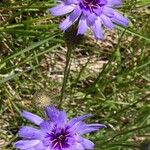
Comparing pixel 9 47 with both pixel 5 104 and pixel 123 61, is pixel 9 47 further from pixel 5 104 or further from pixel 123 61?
pixel 123 61

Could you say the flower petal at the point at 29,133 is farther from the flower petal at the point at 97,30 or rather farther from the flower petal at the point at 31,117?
the flower petal at the point at 97,30

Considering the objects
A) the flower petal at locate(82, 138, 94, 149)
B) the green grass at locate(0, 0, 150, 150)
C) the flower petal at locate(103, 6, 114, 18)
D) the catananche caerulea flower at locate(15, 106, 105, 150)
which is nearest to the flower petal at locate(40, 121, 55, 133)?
the catananche caerulea flower at locate(15, 106, 105, 150)

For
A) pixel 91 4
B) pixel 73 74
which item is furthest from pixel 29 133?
pixel 73 74

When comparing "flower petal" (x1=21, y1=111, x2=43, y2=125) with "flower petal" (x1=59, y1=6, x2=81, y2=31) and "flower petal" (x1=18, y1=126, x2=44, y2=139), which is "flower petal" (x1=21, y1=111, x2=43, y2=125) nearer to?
"flower petal" (x1=18, y1=126, x2=44, y2=139)

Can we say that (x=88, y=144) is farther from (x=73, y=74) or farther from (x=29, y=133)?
(x=73, y=74)

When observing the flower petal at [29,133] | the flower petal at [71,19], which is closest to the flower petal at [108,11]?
the flower petal at [71,19]

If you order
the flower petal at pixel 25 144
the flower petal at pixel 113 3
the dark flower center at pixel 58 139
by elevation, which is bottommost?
the flower petal at pixel 25 144

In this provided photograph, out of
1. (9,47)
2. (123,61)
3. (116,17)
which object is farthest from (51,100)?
(123,61)
